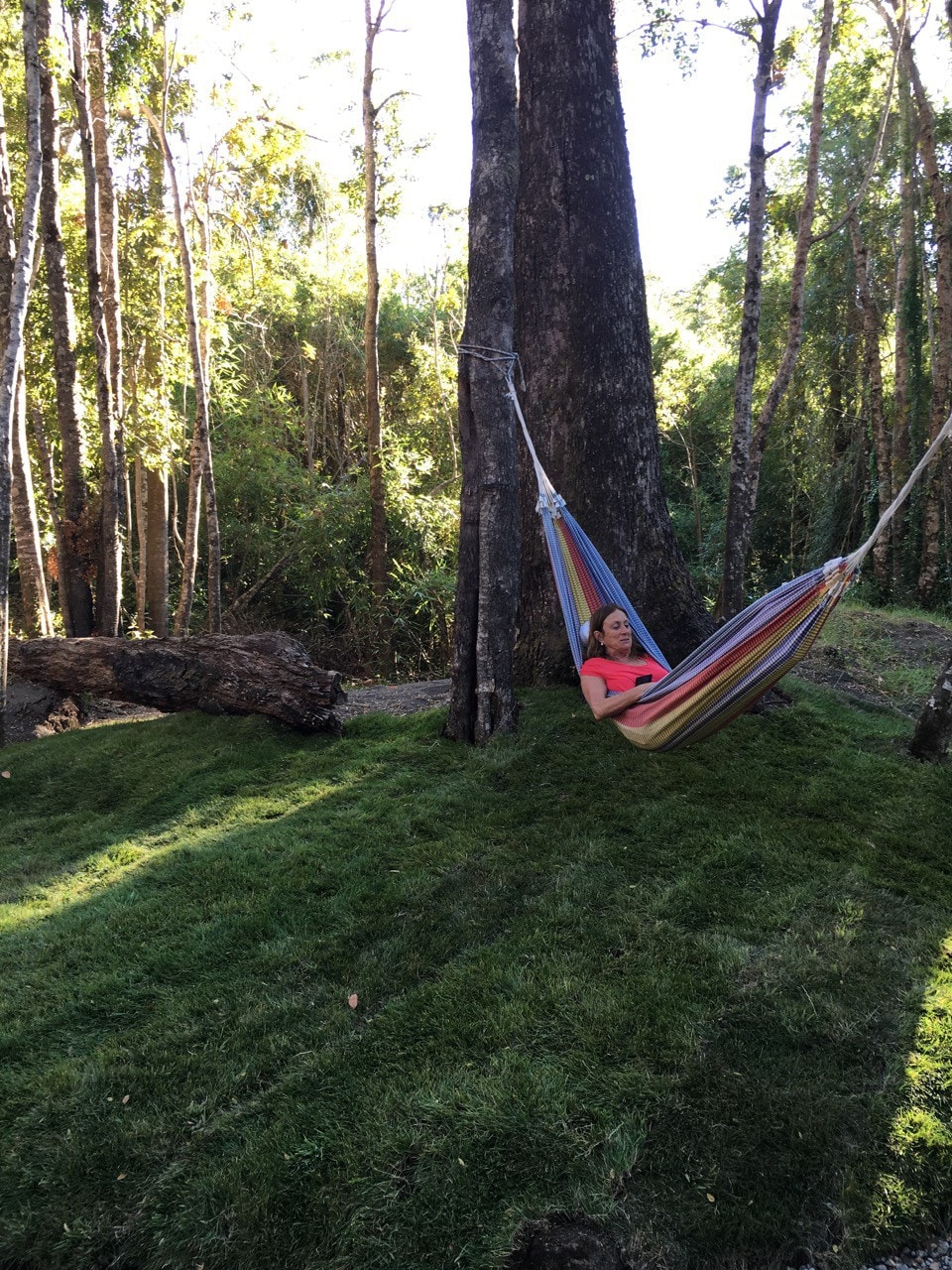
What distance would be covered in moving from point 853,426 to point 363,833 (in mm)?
8546

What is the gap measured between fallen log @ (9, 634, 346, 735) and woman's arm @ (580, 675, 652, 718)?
53.0 inches

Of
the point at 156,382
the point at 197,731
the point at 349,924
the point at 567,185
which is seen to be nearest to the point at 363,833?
the point at 349,924

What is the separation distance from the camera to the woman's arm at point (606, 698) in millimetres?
2375

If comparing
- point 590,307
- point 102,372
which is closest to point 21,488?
point 102,372

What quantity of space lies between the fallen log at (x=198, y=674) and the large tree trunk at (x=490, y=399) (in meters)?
0.83

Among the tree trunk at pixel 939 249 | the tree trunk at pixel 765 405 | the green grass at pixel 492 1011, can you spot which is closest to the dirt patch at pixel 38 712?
the green grass at pixel 492 1011

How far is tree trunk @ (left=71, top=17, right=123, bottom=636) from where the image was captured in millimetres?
4523

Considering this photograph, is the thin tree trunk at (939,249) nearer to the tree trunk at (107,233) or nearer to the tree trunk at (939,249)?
the tree trunk at (939,249)

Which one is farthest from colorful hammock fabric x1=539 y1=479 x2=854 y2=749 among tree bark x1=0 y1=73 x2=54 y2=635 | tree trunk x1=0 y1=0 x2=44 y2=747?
tree bark x1=0 y1=73 x2=54 y2=635

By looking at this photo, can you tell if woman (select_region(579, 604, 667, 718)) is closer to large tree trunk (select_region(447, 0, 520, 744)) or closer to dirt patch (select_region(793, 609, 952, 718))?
large tree trunk (select_region(447, 0, 520, 744))

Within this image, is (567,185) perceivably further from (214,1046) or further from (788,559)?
(788,559)

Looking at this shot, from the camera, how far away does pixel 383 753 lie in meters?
3.22

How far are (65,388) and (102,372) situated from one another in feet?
0.73

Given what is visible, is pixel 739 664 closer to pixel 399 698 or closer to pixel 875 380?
pixel 399 698
